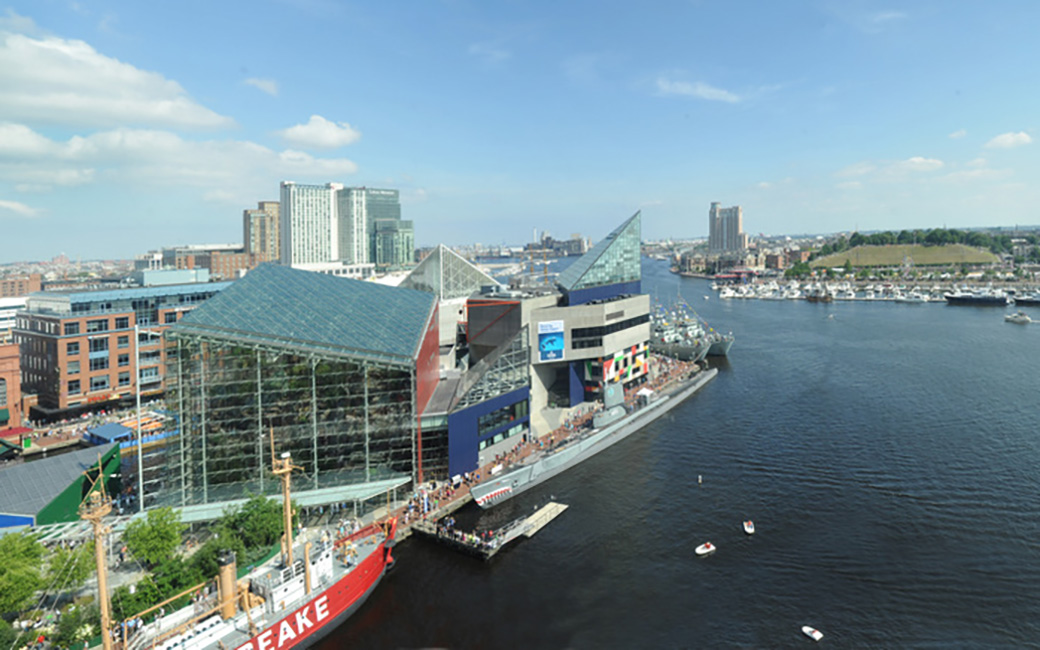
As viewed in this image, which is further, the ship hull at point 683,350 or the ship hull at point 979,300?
the ship hull at point 979,300

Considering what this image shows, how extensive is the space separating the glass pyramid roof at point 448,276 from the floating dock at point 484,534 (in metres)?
46.5

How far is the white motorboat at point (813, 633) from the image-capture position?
3309cm

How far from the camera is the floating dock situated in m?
42.3

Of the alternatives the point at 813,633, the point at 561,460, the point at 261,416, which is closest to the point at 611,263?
the point at 561,460

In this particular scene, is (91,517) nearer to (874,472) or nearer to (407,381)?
(407,381)

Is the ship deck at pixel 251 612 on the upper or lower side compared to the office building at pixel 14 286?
lower

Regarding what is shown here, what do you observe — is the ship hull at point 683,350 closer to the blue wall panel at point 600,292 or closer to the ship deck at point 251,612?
the blue wall panel at point 600,292

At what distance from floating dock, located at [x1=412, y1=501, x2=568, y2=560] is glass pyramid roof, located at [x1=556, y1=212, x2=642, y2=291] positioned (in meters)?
33.9

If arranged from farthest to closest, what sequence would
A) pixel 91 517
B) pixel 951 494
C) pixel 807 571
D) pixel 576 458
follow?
pixel 576 458 → pixel 951 494 → pixel 807 571 → pixel 91 517

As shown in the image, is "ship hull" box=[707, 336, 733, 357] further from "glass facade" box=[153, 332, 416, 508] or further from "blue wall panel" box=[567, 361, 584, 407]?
"glass facade" box=[153, 332, 416, 508]

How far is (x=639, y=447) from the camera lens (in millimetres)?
65500

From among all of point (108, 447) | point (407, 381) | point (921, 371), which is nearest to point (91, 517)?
point (407, 381)

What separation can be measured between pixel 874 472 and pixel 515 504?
3294 cm

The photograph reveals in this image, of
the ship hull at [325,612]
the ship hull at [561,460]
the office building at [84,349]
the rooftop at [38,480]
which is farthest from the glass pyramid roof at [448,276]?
the ship hull at [325,612]
